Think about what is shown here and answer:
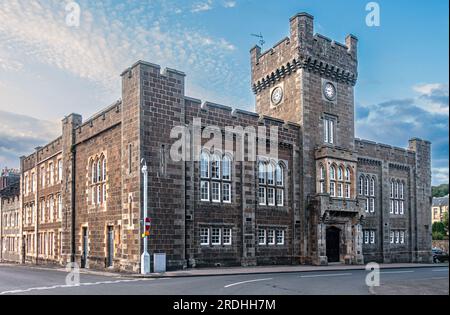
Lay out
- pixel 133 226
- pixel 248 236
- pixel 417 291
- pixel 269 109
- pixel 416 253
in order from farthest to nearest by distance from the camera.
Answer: pixel 416 253
pixel 269 109
pixel 248 236
pixel 133 226
pixel 417 291

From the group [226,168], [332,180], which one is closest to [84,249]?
[226,168]

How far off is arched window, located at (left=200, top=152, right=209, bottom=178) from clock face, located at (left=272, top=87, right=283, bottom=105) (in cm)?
1007

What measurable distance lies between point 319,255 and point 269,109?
12016 mm

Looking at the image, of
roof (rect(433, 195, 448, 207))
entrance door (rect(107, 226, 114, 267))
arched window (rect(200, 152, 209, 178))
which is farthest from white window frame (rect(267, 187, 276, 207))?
roof (rect(433, 195, 448, 207))

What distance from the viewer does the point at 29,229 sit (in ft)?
151

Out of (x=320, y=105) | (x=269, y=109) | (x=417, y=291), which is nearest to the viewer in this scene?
(x=417, y=291)

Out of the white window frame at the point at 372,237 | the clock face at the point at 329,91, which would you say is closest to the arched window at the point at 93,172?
the clock face at the point at 329,91

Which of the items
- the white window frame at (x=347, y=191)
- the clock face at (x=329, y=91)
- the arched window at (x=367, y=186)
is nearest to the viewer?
the white window frame at (x=347, y=191)

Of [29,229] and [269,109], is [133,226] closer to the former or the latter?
[269,109]

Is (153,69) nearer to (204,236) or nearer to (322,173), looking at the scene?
(204,236)

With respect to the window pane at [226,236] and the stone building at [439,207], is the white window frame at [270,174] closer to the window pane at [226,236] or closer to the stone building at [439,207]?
the window pane at [226,236]

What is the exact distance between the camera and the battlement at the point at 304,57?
33.8 metres
